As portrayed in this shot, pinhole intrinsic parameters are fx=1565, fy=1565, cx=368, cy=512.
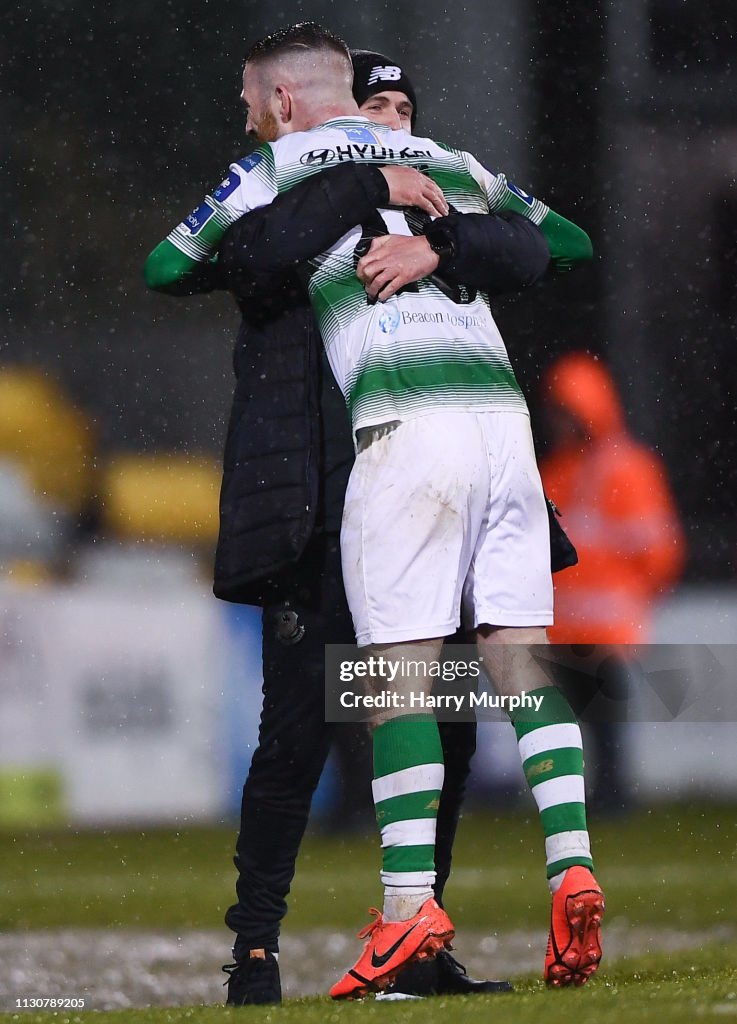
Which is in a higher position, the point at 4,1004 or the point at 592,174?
the point at 592,174

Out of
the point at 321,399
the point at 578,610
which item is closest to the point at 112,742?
the point at 578,610

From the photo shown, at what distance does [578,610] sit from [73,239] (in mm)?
2655

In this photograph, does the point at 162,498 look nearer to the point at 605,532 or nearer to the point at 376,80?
the point at 605,532

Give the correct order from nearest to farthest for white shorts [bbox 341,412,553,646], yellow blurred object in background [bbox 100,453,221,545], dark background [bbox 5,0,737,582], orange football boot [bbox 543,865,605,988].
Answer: orange football boot [bbox 543,865,605,988]
white shorts [bbox 341,412,553,646]
dark background [bbox 5,0,737,582]
yellow blurred object in background [bbox 100,453,221,545]

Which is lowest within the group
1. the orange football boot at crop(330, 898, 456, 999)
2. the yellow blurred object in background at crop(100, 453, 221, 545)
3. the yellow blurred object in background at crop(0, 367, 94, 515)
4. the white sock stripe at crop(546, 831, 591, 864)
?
the orange football boot at crop(330, 898, 456, 999)

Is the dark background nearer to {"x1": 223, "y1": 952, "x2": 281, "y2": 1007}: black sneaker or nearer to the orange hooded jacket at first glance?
the orange hooded jacket

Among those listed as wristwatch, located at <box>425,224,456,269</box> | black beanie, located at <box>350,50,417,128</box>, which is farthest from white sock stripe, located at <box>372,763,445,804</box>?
black beanie, located at <box>350,50,417,128</box>

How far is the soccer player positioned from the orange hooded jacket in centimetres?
196

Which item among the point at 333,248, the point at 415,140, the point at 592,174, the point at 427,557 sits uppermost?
the point at 592,174

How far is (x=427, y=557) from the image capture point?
6.03ft

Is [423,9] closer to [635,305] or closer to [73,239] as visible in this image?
[635,305]

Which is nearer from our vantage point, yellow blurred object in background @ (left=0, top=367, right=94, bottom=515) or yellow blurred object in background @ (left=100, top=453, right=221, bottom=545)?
yellow blurred object in background @ (left=100, top=453, right=221, bottom=545)

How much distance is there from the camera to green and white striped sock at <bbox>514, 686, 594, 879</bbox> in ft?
5.89

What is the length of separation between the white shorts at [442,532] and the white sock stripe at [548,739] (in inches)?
5.2
